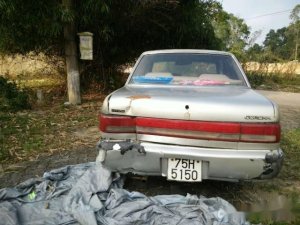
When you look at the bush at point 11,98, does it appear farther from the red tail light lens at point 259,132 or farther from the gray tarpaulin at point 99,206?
the red tail light lens at point 259,132

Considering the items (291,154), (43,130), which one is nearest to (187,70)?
(291,154)

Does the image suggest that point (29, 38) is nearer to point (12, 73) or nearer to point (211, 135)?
point (12, 73)

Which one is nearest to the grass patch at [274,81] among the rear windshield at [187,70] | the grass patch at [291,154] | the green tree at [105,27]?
the green tree at [105,27]

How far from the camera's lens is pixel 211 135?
3047 millimetres

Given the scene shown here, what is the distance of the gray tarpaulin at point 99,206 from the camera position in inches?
114

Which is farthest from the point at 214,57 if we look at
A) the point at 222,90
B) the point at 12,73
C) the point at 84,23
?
the point at 12,73

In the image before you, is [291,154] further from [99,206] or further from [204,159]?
[99,206]

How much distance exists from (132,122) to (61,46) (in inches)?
292

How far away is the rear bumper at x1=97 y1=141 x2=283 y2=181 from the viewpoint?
3035 millimetres

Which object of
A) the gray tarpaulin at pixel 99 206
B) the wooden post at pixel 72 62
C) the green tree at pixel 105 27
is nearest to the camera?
the gray tarpaulin at pixel 99 206

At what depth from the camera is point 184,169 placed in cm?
311

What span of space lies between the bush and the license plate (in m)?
5.59

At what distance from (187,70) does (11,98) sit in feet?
17.7

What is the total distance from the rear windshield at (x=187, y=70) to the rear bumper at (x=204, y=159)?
1.09 meters
